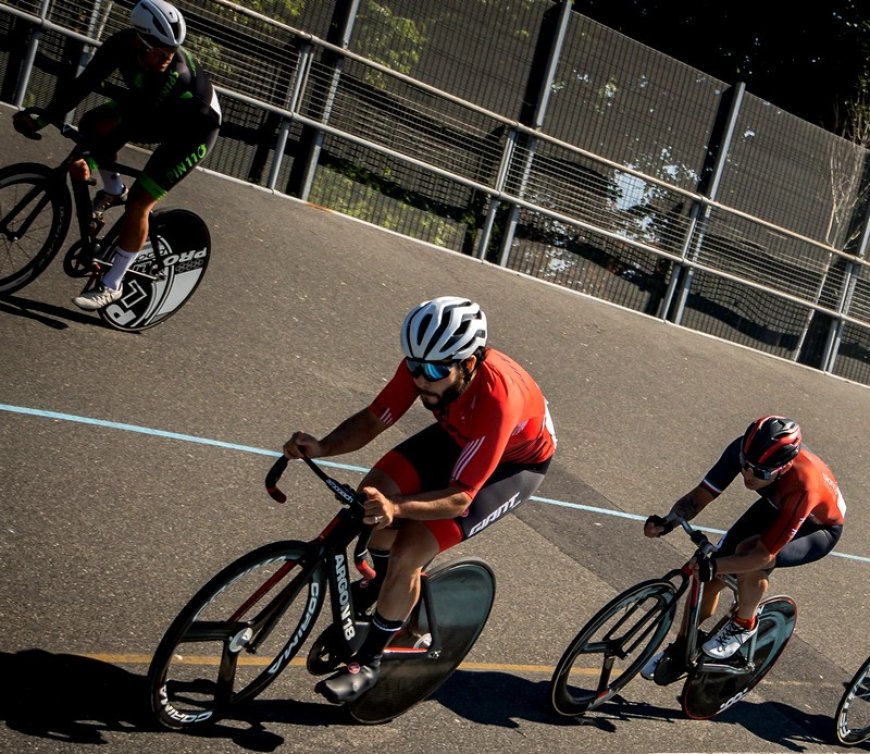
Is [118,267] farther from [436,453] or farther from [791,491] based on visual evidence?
[791,491]

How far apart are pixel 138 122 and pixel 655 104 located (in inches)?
354

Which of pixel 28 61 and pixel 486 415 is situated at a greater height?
pixel 28 61

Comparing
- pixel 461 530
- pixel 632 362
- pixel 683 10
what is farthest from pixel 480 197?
pixel 683 10

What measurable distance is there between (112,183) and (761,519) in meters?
4.64

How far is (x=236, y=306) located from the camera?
9266mm

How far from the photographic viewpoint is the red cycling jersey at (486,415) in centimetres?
439

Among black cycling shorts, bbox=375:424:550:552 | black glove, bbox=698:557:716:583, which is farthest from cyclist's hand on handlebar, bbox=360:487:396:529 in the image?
black glove, bbox=698:557:716:583

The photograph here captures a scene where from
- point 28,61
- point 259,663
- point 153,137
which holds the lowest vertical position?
point 259,663

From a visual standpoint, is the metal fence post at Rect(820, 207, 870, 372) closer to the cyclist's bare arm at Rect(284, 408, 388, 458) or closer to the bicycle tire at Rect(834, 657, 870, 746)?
the bicycle tire at Rect(834, 657, 870, 746)

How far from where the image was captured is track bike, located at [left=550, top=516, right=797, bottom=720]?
567cm

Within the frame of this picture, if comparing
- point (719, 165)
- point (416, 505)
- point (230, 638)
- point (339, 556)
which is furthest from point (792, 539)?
point (719, 165)

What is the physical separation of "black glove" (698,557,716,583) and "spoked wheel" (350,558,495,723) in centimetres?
129

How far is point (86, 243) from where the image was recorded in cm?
722

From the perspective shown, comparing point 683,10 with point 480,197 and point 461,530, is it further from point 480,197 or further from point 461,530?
point 461,530
